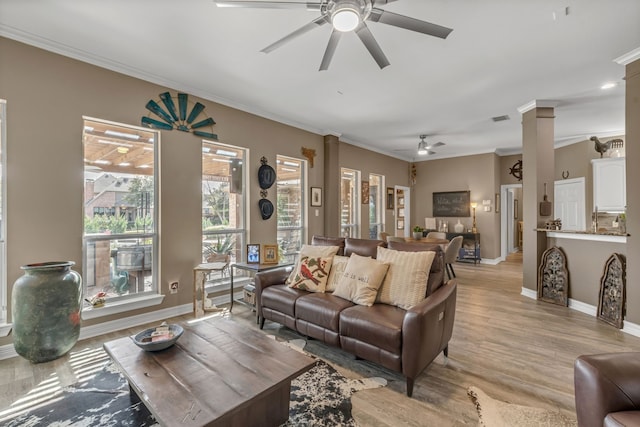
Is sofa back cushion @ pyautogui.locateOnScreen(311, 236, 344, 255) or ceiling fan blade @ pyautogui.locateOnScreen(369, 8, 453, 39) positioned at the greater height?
ceiling fan blade @ pyautogui.locateOnScreen(369, 8, 453, 39)

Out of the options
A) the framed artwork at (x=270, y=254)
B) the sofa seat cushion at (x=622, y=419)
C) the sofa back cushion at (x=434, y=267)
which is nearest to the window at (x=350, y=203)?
the framed artwork at (x=270, y=254)

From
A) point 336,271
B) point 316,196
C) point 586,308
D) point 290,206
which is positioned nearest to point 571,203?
point 586,308

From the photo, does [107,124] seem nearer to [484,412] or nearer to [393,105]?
[393,105]

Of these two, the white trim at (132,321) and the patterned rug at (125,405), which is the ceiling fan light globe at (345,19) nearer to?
the patterned rug at (125,405)

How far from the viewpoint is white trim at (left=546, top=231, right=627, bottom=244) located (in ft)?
11.0

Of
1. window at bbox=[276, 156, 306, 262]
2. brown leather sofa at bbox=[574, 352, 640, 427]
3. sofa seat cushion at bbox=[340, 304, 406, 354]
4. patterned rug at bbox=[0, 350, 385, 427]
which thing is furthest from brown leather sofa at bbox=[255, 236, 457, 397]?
Result: window at bbox=[276, 156, 306, 262]

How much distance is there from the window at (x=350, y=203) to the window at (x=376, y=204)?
25.9 inches

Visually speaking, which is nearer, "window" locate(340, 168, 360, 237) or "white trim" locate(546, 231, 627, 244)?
"white trim" locate(546, 231, 627, 244)

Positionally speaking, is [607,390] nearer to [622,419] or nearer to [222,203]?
[622,419]

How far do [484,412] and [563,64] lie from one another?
361 centimetres

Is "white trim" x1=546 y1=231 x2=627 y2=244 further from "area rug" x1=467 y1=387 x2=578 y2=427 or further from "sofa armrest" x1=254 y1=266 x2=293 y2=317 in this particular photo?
"sofa armrest" x1=254 y1=266 x2=293 y2=317

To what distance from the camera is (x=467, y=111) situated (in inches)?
181

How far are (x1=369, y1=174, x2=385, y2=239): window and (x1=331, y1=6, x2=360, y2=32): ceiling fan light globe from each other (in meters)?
5.54

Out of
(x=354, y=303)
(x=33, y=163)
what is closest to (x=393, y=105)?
(x=354, y=303)
